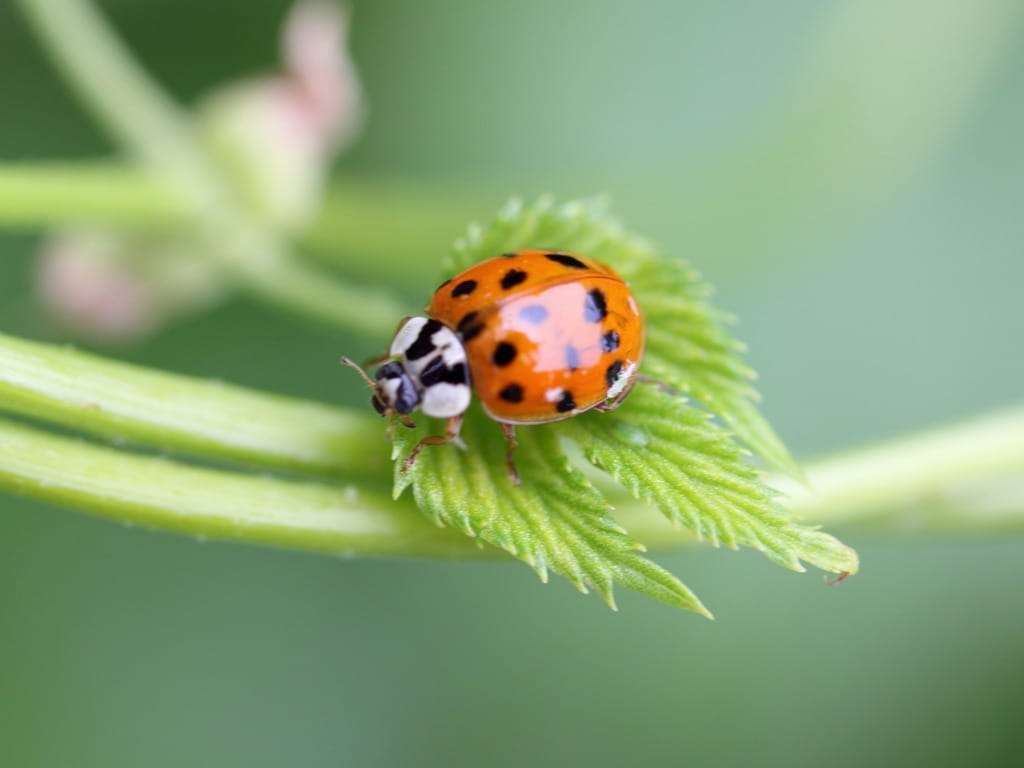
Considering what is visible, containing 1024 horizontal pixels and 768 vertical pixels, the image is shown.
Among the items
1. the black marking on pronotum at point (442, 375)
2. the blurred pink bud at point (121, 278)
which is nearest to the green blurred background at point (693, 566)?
the blurred pink bud at point (121, 278)

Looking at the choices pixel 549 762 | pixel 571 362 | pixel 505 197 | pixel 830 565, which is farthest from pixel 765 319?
pixel 830 565

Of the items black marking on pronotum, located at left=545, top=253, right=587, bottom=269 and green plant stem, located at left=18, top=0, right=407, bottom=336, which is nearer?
black marking on pronotum, located at left=545, top=253, right=587, bottom=269

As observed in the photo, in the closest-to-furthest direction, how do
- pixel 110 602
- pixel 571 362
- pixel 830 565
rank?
1. pixel 830 565
2. pixel 571 362
3. pixel 110 602

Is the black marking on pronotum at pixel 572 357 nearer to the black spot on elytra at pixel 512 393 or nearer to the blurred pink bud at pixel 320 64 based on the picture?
the black spot on elytra at pixel 512 393

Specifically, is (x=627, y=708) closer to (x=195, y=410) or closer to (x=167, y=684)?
(x=167, y=684)

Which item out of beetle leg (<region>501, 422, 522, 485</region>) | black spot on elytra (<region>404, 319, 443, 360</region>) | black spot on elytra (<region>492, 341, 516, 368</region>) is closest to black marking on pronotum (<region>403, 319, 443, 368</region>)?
black spot on elytra (<region>404, 319, 443, 360</region>)

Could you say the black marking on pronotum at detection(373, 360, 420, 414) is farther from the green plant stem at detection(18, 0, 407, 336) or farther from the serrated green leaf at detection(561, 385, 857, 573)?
the green plant stem at detection(18, 0, 407, 336)

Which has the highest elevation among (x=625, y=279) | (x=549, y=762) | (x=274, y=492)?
(x=549, y=762)
